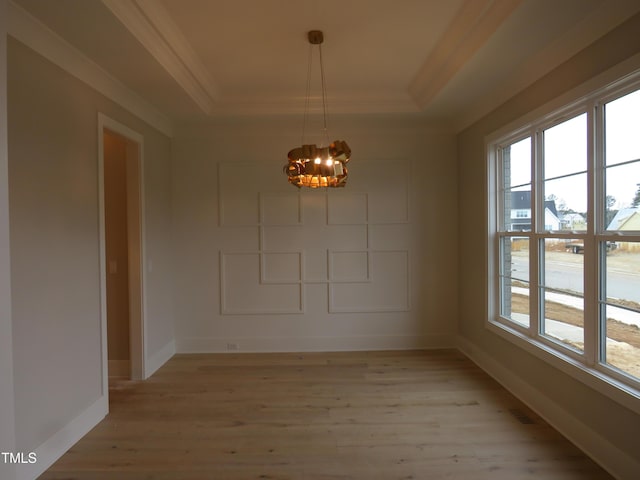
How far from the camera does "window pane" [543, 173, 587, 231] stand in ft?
8.13

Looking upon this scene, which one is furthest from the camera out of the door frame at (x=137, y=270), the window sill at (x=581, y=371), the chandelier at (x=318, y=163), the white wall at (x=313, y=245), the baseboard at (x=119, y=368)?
the white wall at (x=313, y=245)

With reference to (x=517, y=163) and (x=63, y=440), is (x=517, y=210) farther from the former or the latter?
(x=63, y=440)

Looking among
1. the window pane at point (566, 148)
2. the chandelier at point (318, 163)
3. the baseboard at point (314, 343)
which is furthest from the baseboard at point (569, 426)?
the chandelier at point (318, 163)

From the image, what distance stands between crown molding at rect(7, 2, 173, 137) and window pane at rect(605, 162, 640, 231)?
351 cm

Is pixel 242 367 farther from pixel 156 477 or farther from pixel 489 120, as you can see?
pixel 489 120

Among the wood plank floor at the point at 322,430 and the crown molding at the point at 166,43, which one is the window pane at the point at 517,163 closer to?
the wood plank floor at the point at 322,430

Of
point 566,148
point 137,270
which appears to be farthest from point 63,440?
point 566,148

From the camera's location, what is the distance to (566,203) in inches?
104

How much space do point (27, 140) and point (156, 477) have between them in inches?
83.2

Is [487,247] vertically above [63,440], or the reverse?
[487,247]

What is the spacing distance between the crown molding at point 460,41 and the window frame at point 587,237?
683 millimetres

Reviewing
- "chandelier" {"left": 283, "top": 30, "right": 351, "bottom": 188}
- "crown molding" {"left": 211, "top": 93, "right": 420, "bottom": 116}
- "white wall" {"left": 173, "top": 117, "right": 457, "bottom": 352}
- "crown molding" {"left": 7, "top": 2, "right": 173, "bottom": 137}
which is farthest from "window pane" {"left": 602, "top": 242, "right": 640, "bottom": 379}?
"crown molding" {"left": 7, "top": 2, "right": 173, "bottom": 137}

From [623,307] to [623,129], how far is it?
3.40ft

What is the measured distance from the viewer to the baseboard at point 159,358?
3.71 m
